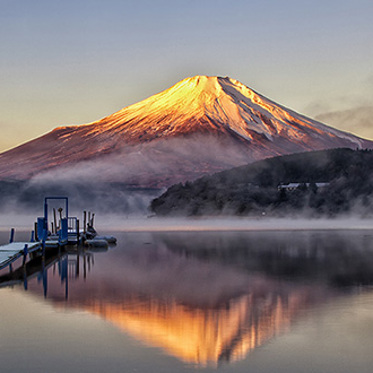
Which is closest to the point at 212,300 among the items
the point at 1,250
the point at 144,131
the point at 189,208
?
the point at 1,250

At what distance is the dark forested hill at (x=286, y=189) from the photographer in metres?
97.8

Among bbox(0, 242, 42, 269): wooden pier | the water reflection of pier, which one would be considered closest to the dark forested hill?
the water reflection of pier

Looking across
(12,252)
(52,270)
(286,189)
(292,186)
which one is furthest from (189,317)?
(292,186)

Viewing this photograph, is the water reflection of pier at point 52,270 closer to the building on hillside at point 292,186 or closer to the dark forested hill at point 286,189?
the dark forested hill at point 286,189

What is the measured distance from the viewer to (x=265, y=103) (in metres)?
192

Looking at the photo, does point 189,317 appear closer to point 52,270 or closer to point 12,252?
point 52,270

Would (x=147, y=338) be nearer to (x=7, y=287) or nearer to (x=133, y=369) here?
(x=133, y=369)

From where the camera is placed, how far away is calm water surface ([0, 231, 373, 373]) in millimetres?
11352

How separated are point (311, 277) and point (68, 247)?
21628mm

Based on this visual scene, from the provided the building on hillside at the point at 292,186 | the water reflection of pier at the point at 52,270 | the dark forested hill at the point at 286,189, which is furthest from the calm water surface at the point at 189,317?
the building on hillside at the point at 292,186

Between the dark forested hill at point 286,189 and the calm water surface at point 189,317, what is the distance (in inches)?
2776

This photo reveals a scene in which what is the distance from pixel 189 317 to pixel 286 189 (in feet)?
305

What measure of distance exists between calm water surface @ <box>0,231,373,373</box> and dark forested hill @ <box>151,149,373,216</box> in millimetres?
70515

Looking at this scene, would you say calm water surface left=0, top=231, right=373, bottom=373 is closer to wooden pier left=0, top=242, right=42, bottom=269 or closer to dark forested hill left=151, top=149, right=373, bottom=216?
wooden pier left=0, top=242, right=42, bottom=269
